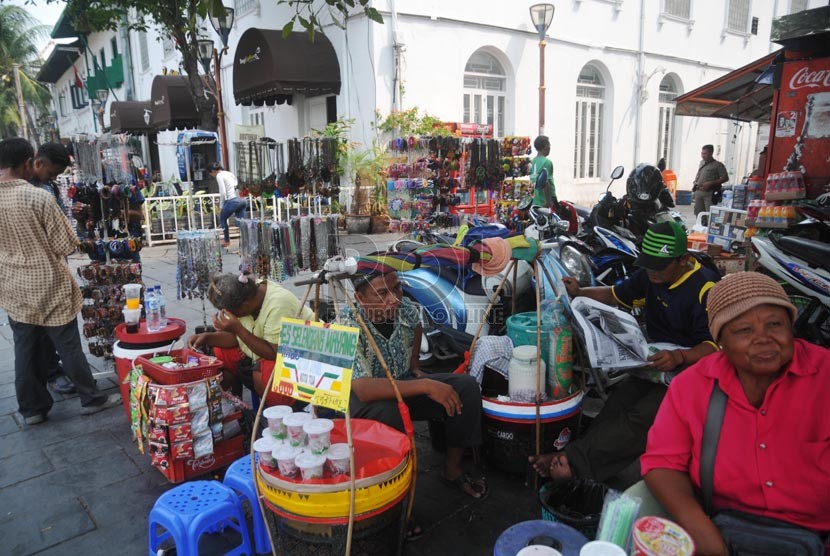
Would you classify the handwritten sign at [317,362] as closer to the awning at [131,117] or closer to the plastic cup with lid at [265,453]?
the plastic cup with lid at [265,453]

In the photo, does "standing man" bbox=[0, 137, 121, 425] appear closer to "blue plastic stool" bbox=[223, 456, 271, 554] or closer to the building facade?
"blue plastic stool" bbox=[223, 456, 271, 554]

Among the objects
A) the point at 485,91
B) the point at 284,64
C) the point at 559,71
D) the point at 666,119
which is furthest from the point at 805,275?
the point at 666,119

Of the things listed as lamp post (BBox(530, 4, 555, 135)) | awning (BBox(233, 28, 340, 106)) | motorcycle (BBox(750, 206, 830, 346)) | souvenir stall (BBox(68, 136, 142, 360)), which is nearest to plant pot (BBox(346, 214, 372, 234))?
awning (BBox(233, 28, 340, 106))

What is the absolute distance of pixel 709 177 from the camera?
10281 millimetres

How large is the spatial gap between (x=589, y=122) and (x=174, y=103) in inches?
435

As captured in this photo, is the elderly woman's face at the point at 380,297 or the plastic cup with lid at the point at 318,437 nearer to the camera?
the plastic cup with lid at the point at 318,437

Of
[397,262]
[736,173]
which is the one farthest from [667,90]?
[397,262]

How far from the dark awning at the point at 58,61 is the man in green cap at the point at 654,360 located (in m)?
31.4

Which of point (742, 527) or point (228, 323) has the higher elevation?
point (228, 323)

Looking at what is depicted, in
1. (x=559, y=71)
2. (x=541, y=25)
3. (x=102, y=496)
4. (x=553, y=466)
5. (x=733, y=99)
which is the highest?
(x=541, y=25)

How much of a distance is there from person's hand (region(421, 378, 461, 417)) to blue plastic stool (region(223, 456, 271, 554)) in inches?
36.1

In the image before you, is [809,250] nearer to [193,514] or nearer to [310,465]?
[310,465]

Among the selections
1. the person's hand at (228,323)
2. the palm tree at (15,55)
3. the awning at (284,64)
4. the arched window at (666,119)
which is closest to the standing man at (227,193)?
the awning at (284,64)

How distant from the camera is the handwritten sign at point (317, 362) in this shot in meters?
2.17
